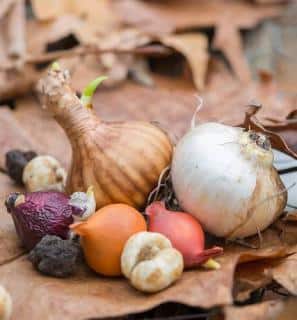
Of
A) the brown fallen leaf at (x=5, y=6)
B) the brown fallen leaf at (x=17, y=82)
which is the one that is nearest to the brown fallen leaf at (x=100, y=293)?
the brown fallen leaf at (x=17, y=82)

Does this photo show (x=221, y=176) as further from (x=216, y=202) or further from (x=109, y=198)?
(x=109, y=198)

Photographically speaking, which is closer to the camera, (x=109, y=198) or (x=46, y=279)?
(x=46, y=279)

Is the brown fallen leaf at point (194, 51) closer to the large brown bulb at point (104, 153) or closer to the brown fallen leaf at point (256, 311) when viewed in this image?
the large brown bulb at point (104, 153)

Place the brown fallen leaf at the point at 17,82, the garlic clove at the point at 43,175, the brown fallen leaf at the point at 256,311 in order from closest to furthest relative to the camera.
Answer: the brown fallen leaf at the point at 256,311 → the garlic clove at the point at 43,175 → the brown fallen leaf at the point at 17,82

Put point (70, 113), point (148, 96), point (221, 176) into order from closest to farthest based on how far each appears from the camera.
Answer: point (221, 176), point (70, 113), point (148, 96)

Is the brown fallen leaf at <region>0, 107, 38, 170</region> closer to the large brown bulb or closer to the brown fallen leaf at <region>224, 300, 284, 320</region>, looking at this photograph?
the large brown bulb

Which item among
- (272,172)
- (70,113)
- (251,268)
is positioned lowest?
(251,268)

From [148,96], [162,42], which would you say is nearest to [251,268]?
[148,96]
